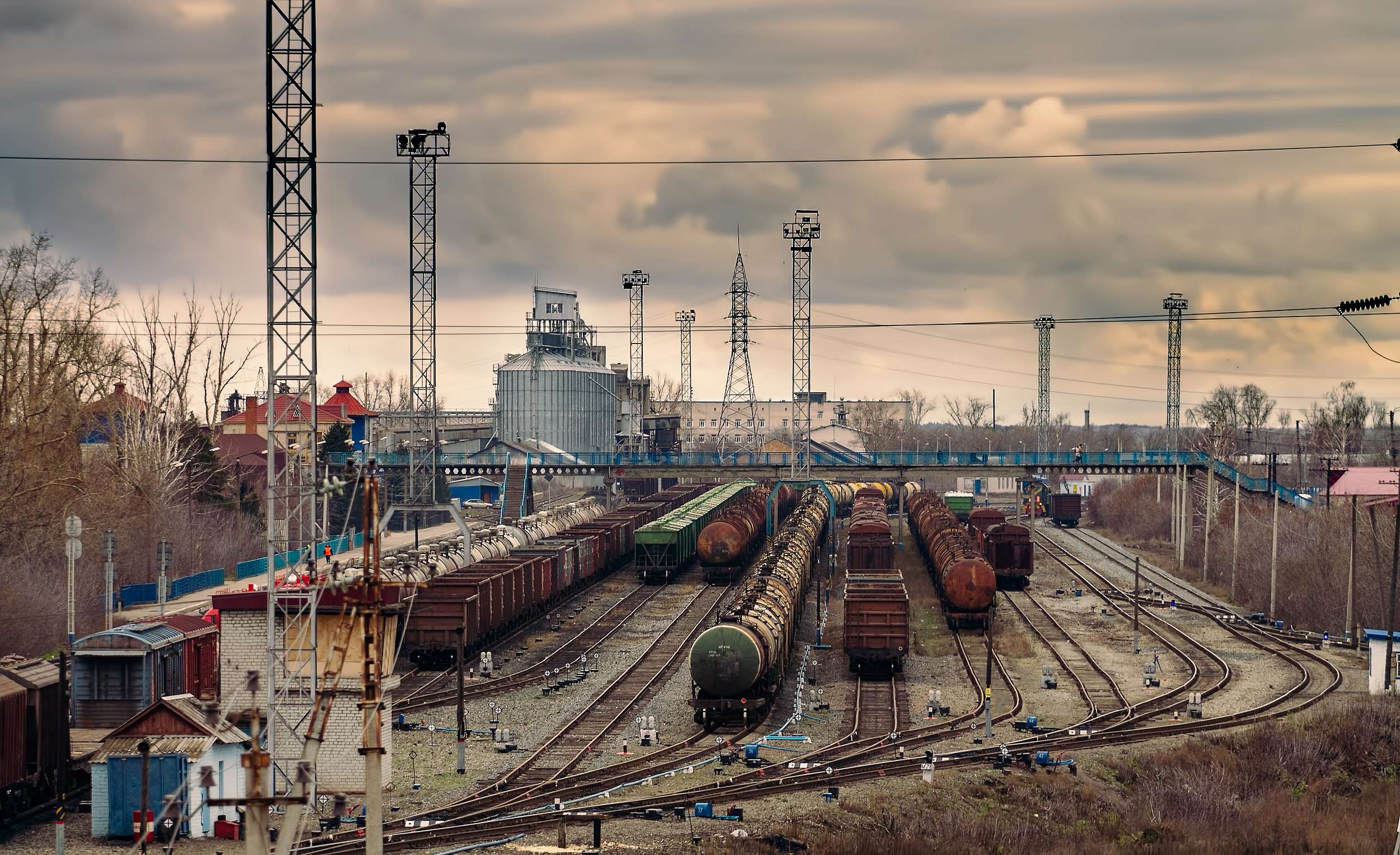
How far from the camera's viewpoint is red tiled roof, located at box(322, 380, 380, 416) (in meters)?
94.2

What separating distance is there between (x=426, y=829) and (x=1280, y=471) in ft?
373

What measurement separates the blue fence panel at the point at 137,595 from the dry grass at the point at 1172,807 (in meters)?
39.0

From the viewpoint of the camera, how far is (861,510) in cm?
7106

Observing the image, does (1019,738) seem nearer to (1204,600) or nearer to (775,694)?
(775,694)

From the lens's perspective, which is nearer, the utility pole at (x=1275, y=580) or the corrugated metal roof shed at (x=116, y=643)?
the corrugated metal roof shed at (x=116, y=643)

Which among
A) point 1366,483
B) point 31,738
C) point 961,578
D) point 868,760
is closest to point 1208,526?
point 1366,483

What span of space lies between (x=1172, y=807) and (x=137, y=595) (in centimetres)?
4343

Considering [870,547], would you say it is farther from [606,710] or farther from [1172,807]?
[1172,807]

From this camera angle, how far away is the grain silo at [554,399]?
120750 millimetres

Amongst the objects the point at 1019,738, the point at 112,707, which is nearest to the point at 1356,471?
the point at 1019,738

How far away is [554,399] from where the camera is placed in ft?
397

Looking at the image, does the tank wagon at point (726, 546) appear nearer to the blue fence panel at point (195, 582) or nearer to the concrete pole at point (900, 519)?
the concrete pole at point (900, 519)

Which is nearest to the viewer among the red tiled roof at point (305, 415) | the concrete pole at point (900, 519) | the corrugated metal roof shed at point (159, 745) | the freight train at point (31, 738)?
the corrugated metal roof shed at point (159, 745)

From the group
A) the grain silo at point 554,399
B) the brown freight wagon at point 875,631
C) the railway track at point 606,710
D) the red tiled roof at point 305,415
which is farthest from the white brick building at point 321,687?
the grain silo at point 554,399
